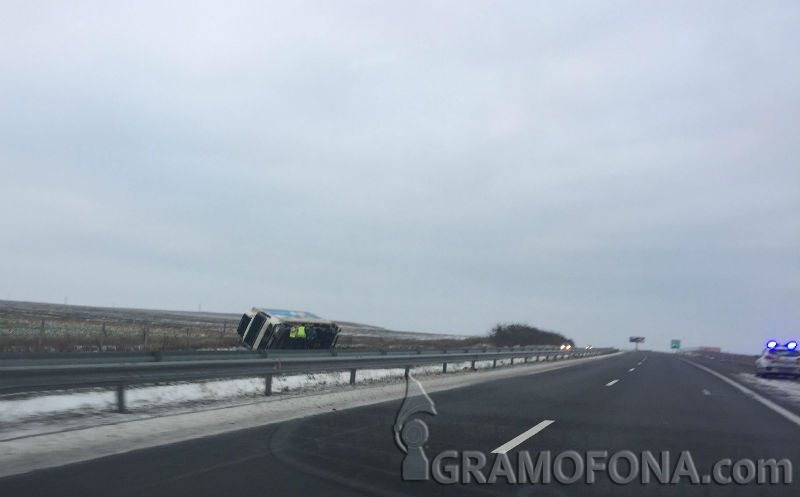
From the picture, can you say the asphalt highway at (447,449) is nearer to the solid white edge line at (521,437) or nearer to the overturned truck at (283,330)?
the solid white edge line at (521,437)

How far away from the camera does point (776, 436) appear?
11.7 m

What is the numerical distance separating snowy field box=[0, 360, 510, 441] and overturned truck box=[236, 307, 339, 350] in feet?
27.9

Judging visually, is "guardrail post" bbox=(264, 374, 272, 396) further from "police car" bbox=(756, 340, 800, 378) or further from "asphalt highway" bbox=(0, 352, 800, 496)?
"police car" bbox=(756, 340, 800, 378)

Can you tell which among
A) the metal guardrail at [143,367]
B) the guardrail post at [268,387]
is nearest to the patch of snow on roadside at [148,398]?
the guardrail post at [268,387]

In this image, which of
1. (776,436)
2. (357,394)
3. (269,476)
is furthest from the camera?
(357,394)

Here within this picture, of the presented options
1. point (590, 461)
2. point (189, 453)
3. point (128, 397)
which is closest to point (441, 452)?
point (590, 461)

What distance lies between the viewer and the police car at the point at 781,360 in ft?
105

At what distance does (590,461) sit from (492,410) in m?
5.25

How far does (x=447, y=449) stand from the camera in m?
9.54

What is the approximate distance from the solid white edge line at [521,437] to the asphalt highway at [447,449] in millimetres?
17

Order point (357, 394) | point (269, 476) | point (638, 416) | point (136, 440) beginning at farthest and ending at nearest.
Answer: point (357, 394), point (638, 416), point (136, 440), point (269, 476)

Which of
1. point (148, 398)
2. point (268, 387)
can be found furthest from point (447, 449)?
point (148, 398)

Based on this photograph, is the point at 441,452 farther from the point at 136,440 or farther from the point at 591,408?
the point at 591,408

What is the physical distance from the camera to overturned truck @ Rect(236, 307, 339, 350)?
2881 cm
